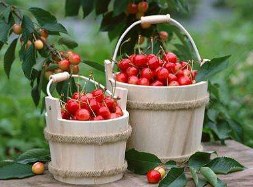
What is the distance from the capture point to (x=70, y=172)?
7.71 feet

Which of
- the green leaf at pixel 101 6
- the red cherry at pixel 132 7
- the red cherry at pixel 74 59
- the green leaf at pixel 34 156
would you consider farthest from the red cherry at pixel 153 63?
the green leaf at pixel 101 6

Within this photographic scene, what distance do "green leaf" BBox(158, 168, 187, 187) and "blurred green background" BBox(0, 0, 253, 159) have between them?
2.20 feet

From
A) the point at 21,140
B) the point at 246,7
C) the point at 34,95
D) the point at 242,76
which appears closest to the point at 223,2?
the point at 246,7

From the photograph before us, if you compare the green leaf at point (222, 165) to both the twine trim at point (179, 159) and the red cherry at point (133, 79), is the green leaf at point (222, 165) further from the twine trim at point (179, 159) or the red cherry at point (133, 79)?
the red cherry at point (133, 79)

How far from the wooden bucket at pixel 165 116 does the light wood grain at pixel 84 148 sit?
12 centimetres

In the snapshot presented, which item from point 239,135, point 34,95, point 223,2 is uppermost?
point 34,95

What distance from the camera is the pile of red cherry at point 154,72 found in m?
2.48

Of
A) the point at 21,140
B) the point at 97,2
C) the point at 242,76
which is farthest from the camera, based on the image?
the point at 242,76

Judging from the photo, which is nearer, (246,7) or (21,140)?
(21,140)

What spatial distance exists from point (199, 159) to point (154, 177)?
0.20 meters

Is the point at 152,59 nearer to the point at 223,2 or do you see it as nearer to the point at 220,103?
the point at 220,103

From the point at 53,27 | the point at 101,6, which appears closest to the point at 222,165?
the point at 53,27

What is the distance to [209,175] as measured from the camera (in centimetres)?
237

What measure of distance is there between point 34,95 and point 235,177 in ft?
2.60
